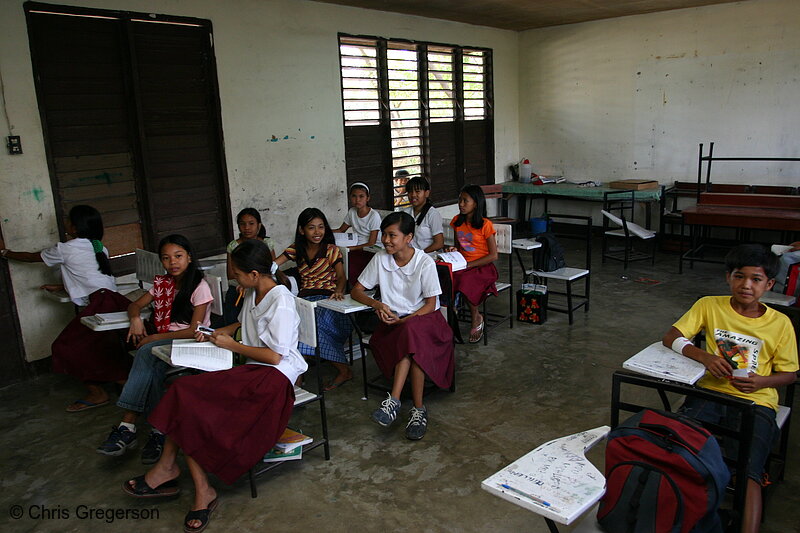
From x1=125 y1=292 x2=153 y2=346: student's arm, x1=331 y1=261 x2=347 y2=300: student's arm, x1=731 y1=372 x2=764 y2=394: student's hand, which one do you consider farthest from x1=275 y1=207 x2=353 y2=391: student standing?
x1=731 y1=372 x2=764 y2=394: student's hand

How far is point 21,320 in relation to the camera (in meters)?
4.66

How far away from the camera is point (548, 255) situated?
547cm

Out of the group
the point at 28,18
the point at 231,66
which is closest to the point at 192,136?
the point at 231,66

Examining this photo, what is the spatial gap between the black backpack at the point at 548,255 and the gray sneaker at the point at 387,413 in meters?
2.42

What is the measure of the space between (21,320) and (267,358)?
2.80m

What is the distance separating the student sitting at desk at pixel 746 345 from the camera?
2578 millimetres

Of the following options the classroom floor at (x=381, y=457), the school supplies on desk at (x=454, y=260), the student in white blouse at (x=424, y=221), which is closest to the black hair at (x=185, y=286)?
the classroom floor at (x=381, y=457)

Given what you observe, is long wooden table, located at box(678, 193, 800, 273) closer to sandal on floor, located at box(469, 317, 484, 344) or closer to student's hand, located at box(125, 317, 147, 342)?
sandal on floor, located at box(469, 317, 484, 344)

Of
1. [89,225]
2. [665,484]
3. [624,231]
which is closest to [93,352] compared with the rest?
[89,225]

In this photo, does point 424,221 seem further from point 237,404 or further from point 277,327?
point 237,404

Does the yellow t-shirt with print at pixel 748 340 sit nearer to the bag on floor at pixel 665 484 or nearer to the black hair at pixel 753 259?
the black hair at pixel 753 259

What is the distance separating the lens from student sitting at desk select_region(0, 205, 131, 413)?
13.6 ft

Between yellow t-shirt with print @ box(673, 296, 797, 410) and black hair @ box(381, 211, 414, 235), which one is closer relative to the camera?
yellow t-shirt with print @ box(673, 296, 797, 410)

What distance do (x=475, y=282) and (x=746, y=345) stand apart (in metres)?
2.48
